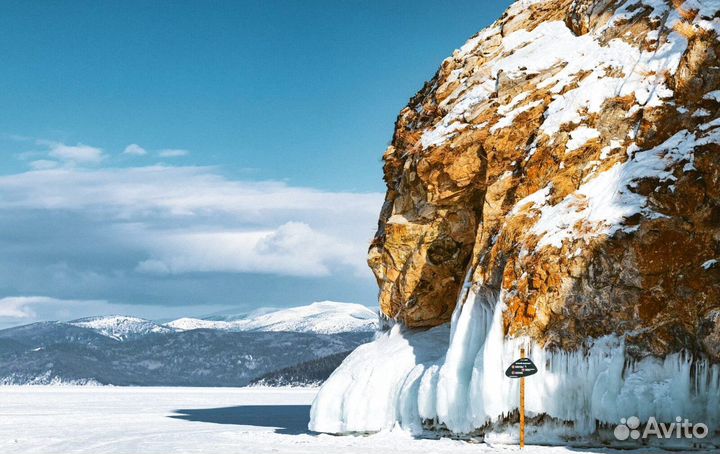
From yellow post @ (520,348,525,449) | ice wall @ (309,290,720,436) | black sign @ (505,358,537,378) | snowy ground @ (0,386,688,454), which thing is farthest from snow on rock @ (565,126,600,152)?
snowy ground @ (0,386,688,454)

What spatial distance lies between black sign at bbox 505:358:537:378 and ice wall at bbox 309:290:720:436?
42.7 inches

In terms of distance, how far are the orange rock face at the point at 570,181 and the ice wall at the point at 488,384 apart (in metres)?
0.56

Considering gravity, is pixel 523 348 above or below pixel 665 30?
below

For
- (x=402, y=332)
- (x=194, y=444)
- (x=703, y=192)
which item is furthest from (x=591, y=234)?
(x=194, y=444)

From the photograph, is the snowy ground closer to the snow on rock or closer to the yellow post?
the yellow post

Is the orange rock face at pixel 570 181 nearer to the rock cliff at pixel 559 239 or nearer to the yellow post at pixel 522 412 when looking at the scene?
the rock cliff at pixel 559 239

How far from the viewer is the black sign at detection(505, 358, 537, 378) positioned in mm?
21767

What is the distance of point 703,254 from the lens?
70.4ft

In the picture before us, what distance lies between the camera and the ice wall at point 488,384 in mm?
20734

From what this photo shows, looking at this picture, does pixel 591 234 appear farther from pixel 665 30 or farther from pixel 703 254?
pixel 665 30

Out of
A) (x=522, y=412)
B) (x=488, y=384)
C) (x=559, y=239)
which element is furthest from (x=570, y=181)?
(x=522, y=412)

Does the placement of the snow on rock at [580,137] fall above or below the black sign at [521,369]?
above

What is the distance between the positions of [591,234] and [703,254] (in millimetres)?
3138

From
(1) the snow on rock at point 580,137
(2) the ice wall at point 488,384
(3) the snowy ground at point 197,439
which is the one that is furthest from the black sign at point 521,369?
(1) the snow on rock at point 580,137
